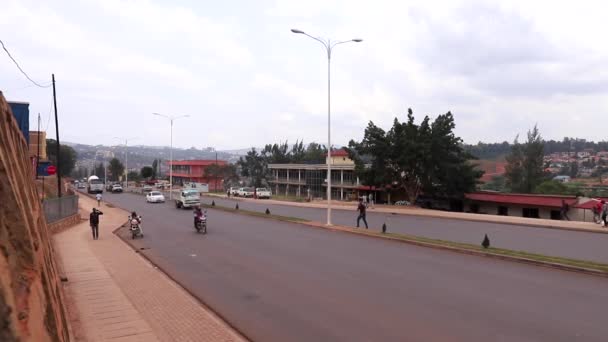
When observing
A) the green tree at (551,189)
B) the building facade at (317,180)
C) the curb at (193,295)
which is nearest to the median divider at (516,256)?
the curb at (193,295)

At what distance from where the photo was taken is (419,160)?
43.1 meters

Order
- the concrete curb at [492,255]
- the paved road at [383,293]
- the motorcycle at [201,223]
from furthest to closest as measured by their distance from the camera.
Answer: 1. the motorcycle at [201,223]
2. the concrete curb at [492,255]
3. the paved road at [383,293]

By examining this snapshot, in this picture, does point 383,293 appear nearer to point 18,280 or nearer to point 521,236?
point 18,280

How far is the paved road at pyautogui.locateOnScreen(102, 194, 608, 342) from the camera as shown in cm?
823

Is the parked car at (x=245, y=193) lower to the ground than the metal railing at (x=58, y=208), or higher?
lower

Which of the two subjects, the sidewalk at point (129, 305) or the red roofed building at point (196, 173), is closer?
the sidewalk at point (129, 305)

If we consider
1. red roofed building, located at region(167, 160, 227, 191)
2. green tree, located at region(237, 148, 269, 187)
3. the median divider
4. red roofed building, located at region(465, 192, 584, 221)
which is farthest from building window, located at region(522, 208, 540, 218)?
red roofed building, located at region(167, 160, 227, 191)

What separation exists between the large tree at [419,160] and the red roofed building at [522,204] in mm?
1865

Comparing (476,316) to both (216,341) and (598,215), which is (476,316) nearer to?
(216,341)

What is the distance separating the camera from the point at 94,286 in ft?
38.4

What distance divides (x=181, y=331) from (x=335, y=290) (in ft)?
13.4

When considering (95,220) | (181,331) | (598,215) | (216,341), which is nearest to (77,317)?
(181,331)

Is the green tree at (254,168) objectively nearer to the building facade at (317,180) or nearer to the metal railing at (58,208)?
Result: the building facade at (317,180)

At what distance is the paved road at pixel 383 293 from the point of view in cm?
823
